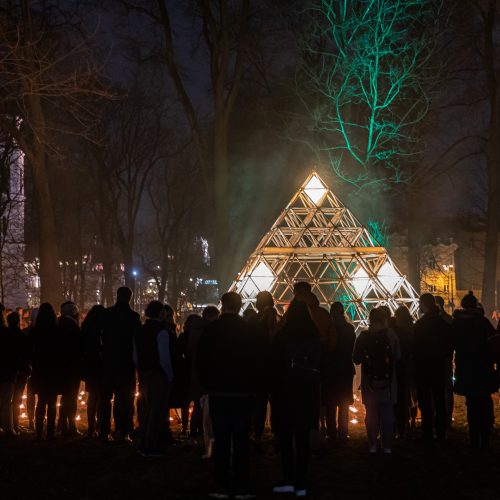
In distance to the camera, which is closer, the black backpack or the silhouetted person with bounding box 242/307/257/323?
the black backpack

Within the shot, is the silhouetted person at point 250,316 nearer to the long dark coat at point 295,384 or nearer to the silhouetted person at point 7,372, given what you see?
the long dark coat at point 295,384

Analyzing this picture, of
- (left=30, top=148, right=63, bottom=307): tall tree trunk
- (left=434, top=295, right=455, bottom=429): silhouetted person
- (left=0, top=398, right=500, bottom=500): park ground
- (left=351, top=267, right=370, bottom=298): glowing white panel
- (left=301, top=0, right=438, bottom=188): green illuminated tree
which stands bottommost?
(left=0, top=398, right=500, bottom=500): park ground

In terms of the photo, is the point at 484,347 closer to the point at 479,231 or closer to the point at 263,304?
the point at 263,304

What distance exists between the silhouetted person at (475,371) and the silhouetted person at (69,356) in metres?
4.93

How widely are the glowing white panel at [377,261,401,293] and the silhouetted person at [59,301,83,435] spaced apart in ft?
21.4

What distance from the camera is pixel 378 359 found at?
29.4 feet

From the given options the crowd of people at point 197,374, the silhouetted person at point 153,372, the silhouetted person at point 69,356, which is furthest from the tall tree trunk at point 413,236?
the silhouetted person at point 153,372

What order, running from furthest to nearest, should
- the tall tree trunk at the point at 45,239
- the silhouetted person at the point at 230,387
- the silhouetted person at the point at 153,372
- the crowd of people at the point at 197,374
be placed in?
the tall tree trunk at the point at 45,239 → the crowd of people at the point at 197,374 → the silhouetted person at the point at 153,372 → the silhouetted person at the point at 230,387

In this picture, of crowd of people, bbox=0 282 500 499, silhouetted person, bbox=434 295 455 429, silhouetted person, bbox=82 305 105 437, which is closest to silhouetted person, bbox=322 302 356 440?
crowd of people, bbox=0 282 500 499

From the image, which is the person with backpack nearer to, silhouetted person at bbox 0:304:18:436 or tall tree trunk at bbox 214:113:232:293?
silhouetted person at bbox 0:304:18:436

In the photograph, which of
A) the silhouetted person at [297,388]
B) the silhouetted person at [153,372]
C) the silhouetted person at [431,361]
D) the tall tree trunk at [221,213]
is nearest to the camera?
the silhouetted person at [297,388]

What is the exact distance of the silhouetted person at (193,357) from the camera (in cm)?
973

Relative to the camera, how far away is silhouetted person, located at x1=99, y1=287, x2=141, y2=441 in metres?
9.61

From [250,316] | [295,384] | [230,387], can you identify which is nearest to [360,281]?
[250,316]
